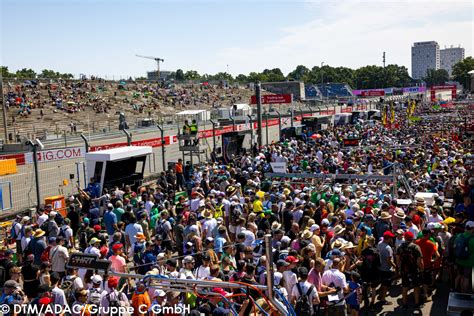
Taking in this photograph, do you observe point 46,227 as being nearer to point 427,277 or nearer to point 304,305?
point 304,305

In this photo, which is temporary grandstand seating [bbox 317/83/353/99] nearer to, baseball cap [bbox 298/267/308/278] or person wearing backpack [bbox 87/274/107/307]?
baseball cap [bbox 298/267/308/278]

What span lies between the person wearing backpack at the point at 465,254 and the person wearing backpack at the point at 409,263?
2.10 ft

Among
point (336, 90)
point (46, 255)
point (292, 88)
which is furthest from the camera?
point (336, 90)

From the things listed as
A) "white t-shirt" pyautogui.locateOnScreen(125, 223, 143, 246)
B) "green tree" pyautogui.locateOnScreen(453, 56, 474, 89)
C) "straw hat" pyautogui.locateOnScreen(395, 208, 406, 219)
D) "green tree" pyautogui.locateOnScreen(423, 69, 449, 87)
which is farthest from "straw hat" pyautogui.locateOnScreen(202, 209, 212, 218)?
"green tree" pyautogui.locateOnScreen(423, 69, 449, 87)

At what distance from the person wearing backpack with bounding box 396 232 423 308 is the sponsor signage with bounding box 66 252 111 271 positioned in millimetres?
5371

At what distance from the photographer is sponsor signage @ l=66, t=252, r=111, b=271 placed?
4718 millimetres

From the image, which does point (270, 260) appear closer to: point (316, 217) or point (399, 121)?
point (316, 217)

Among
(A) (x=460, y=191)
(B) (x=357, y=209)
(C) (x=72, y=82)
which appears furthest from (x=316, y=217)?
(C) (x=72, y=82)

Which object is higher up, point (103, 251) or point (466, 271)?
point (103, 251)

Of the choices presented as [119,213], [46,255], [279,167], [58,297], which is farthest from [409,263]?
[279,167]

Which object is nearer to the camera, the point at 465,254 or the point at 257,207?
the point at 465,254

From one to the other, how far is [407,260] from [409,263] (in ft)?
0.20

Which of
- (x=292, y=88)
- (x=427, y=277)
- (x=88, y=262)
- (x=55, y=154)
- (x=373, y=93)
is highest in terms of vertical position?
(x=292, y=88)

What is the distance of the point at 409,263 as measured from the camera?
27.1 ft
